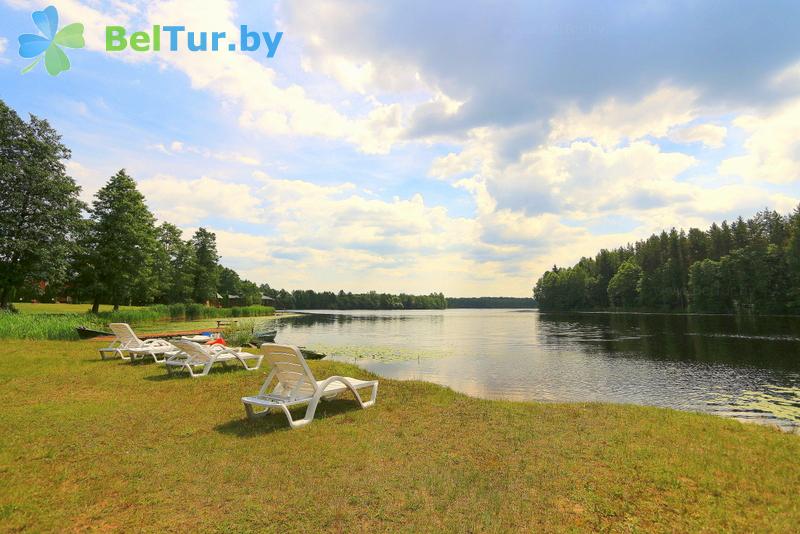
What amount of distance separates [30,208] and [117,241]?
20.7 feet

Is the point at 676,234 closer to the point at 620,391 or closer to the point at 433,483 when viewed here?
the point at 620,391

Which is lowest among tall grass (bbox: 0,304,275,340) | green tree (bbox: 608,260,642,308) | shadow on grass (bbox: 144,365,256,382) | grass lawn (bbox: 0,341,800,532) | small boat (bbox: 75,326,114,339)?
grass lawn (bbox: 0,341,800,532)

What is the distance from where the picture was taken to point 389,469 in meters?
5.36

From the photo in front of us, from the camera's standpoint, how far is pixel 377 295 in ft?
628

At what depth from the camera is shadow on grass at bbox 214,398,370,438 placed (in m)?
7.00

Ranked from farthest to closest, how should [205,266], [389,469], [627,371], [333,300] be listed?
1. [333,300]
2. [205,266]
3. [627,371]
4. [389,469]

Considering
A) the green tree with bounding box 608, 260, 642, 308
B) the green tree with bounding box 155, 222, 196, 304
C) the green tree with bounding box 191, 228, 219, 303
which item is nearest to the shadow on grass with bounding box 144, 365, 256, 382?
the green tree with bounding box 155, 222, 196, 304

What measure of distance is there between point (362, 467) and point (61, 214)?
106ft

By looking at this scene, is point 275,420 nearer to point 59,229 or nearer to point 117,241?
point 59,229

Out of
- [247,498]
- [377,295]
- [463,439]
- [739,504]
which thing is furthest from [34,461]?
[377,295]

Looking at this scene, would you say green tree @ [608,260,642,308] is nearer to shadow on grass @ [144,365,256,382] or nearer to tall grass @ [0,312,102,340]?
shadow on grass @ [144,365,256,382]

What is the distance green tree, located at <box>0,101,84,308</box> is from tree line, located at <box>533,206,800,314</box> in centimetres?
7947

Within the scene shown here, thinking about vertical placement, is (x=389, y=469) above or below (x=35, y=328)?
below

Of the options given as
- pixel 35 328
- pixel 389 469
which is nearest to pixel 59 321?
pixel 35 328
